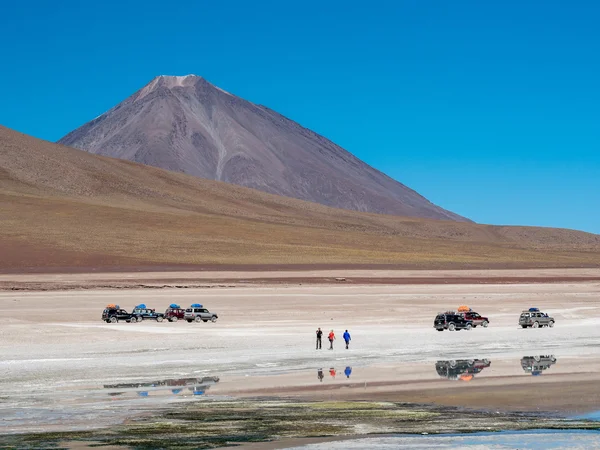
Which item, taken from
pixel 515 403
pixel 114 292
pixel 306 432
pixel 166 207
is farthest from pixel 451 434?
pixel 166 207

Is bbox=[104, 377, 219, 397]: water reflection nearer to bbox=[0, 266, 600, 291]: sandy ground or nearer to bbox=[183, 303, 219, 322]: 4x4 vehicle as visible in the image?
bbox=[183, 303, 219, 322]: 4x4 vehicle

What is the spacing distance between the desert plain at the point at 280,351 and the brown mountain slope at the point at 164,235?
104 feet

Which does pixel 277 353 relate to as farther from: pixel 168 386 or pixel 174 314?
pixel 174 314

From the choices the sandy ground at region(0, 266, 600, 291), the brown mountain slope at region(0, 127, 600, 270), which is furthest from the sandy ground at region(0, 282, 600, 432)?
the brown mountain slope at region(0, 127, 600, 270)

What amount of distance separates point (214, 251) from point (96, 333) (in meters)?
73.8

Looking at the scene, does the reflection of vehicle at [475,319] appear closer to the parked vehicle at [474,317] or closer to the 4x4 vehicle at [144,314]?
the parked vehicle at [474,317]

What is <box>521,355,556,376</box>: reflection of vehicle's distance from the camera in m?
31.9

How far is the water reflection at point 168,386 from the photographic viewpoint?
88.4 feet

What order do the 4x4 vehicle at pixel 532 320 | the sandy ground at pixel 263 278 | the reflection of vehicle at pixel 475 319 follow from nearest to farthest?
the reflection of vehicle at pixel 475 319 < the 4x4 vehicle at pixel 532 320 < the sandy ground at pixel 263 278

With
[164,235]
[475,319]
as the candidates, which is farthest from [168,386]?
[164,235]

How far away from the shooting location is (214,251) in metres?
118

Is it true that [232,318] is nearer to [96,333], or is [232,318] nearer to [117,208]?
[96,333]

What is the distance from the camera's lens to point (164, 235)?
132 metres

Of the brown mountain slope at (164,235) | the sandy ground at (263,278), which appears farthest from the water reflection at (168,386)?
the brown mountain slope at (164,235)
